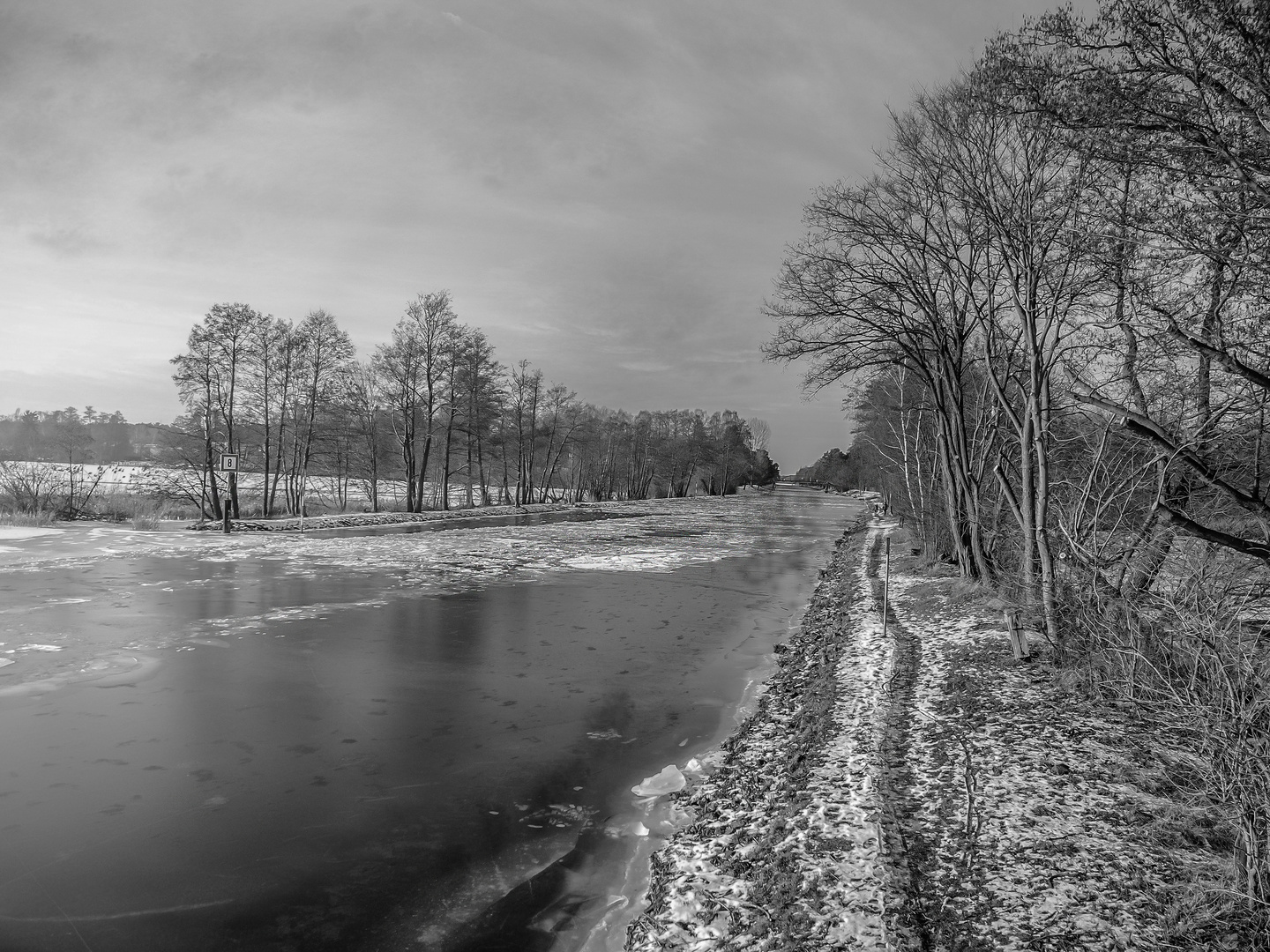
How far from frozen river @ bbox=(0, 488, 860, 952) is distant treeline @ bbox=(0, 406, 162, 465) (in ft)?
75.1

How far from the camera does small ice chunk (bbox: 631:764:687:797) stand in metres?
5.92

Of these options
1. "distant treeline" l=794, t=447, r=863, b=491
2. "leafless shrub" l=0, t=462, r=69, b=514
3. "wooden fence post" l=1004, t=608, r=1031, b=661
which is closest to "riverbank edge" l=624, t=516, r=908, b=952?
"wooden fence post" l=1004, t=608, r=1031, b=661

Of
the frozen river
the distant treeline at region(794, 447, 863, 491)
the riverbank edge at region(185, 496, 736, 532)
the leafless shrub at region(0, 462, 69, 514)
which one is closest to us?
the frozen river

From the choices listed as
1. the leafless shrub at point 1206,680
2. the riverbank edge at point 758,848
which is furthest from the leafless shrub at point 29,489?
the leafless shrub at point 1206,680

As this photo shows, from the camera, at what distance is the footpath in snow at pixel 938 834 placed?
3.63m

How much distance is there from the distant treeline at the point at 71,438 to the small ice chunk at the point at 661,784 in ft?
101

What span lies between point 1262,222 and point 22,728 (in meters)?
11.5

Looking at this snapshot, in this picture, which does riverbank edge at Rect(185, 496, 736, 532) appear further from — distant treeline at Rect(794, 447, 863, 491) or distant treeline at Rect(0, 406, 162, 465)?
distant treeline at Rect(794, 447, 863, 491)

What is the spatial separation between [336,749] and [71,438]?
120 ft

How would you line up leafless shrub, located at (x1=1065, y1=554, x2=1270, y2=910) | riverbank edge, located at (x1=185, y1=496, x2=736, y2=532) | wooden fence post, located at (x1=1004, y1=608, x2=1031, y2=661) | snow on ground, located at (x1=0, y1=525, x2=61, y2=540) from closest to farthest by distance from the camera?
leafless shrub, located at (x1=1065, y1=554, x2=1270, y2=910)
wooden fence post, located at (x1=1004, y1=608, x2=1031, y2=661)
snow on ground, located at (x1=0, y1=525, x2=61, y2=540)
riverbank edge, located at (x1=185, y1=496, x2=736, y2=532)

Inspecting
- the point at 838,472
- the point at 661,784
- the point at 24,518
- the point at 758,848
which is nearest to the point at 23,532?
the point at 24,518

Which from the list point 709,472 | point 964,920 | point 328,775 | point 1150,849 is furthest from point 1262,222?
point 709,472

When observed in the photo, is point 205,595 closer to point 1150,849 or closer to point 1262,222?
point 1150,849

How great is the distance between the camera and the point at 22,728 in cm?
679
